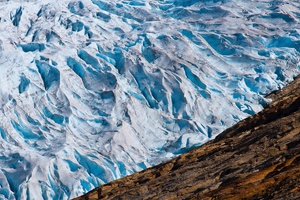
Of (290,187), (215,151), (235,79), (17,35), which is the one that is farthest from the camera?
(17,35)

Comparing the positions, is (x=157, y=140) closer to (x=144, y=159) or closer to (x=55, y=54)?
(x=144, y=159)

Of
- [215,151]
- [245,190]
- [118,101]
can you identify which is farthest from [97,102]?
[245,190]

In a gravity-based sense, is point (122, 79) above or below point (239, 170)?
below

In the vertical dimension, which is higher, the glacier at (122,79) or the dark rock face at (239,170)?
the dark rock face at (239,170)

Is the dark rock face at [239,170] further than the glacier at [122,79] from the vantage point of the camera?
No
